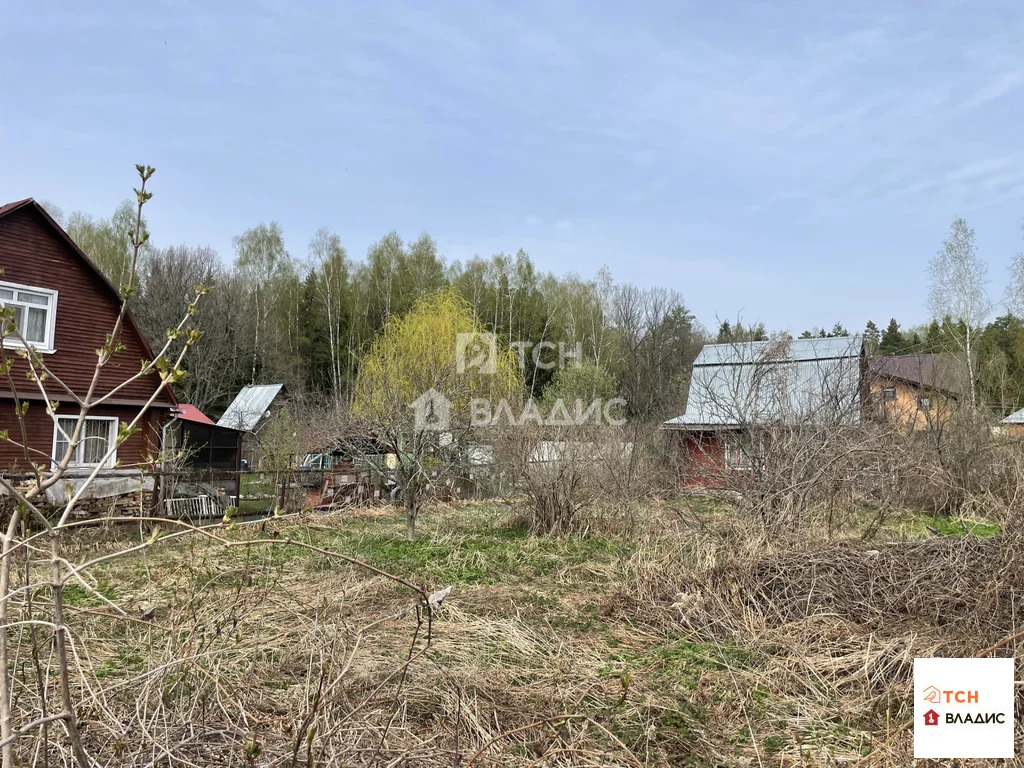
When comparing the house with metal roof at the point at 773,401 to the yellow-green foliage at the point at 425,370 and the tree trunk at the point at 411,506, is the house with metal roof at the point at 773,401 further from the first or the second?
the yellow-green foliage at the point at 425,370

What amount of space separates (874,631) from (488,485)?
465 inches

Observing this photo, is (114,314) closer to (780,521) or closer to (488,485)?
(488,485)

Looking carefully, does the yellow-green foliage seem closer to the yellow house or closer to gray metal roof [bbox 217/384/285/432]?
gray metal roof [bbox 217/384/285/432]

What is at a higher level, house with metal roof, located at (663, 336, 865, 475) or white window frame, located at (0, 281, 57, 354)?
white window frame, located at (0, 281, 57, 354)

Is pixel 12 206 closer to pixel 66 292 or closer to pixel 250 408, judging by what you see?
pixel 66 292

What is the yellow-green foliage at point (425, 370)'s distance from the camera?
12477 millimetres

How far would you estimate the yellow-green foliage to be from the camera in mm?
12477

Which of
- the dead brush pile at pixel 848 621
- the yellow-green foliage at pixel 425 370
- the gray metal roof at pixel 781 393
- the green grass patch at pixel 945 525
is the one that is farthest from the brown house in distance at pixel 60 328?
the green grass patch at pixel 945 525

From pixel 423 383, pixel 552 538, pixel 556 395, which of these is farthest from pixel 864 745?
pixel 556 395

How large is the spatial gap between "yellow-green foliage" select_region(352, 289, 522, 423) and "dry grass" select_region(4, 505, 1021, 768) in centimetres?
517

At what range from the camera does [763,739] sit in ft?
11.9

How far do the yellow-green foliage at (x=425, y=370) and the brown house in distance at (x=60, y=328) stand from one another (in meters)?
4.58

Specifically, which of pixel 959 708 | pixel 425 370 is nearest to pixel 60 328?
pixel 425 370

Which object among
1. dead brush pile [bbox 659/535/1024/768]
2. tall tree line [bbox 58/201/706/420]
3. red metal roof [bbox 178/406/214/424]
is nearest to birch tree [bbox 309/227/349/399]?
tall tree line [bbox 58/201/706/420]
